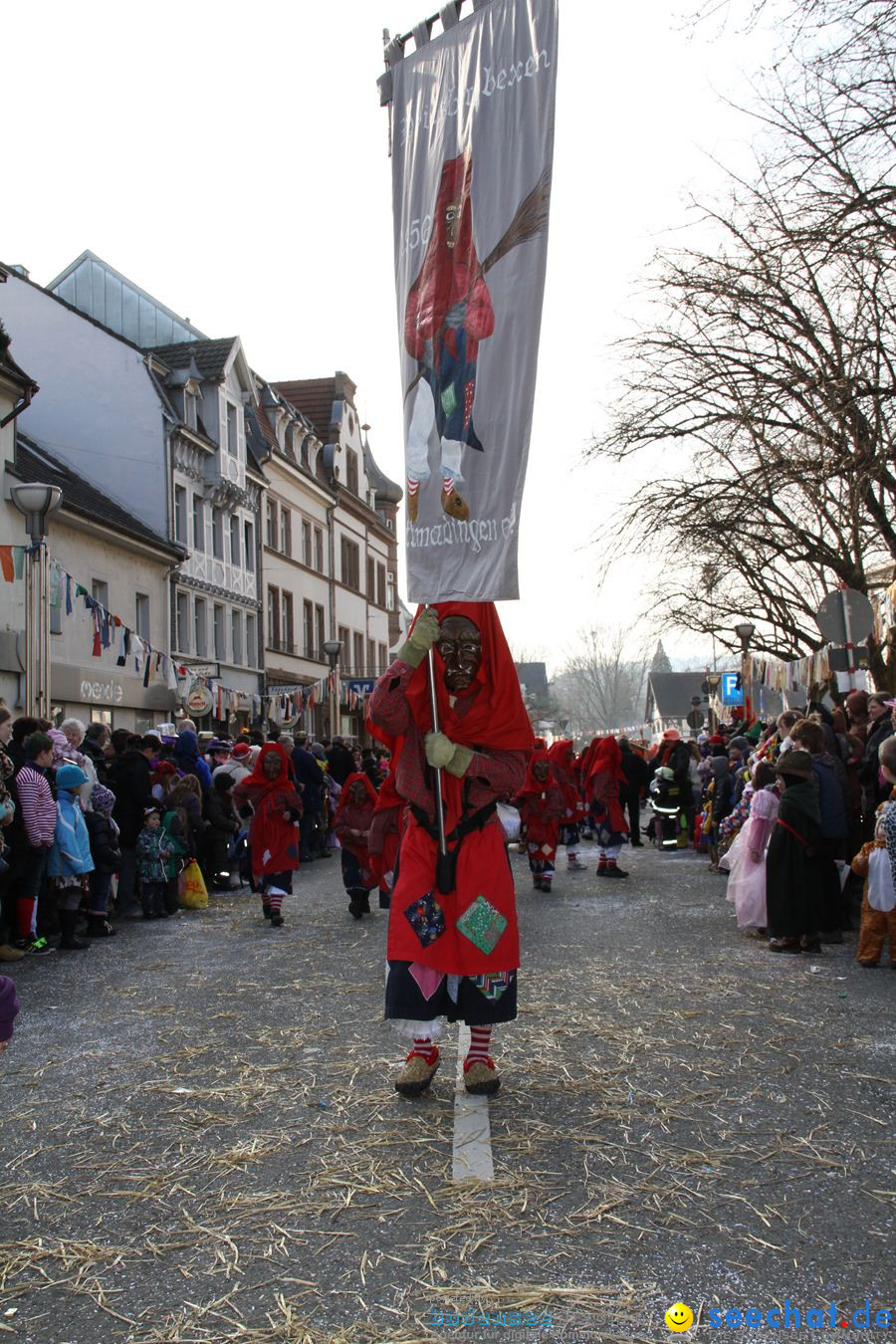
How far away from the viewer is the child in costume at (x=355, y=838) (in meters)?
12.2

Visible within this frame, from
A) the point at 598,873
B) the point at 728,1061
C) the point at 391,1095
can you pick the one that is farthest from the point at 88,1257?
the point at 598,873

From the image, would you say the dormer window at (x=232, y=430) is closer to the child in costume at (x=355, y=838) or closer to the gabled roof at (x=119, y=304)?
the gabled roof at (x=119, y=304)

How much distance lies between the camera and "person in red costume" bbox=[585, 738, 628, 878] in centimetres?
1573

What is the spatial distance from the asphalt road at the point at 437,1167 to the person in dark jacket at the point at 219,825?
6.79m

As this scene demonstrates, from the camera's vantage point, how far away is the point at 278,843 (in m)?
11.9

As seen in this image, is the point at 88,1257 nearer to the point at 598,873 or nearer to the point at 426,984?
the point at 426,984

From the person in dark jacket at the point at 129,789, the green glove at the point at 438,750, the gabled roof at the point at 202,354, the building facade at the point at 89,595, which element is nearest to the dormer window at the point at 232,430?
the gabled roof at the point at 202,354

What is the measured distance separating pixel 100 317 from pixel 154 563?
12.1 meters

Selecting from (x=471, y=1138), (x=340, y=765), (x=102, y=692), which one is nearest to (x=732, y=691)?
(x=340, y=765)

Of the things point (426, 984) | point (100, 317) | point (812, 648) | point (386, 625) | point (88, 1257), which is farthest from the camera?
point (386, 625)

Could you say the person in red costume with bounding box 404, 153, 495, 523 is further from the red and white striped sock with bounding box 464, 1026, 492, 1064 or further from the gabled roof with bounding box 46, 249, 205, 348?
the gabled roof with bounding box 46, 249, 205, 348

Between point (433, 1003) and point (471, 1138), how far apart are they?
2.50 feet

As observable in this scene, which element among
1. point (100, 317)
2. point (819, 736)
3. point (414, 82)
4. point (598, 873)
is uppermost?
point (100, 317)

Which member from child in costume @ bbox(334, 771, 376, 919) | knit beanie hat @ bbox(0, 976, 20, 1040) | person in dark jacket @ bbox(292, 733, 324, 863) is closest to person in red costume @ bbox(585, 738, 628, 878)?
person in dark jacket @ bbox(292, 733, 324, 863)
